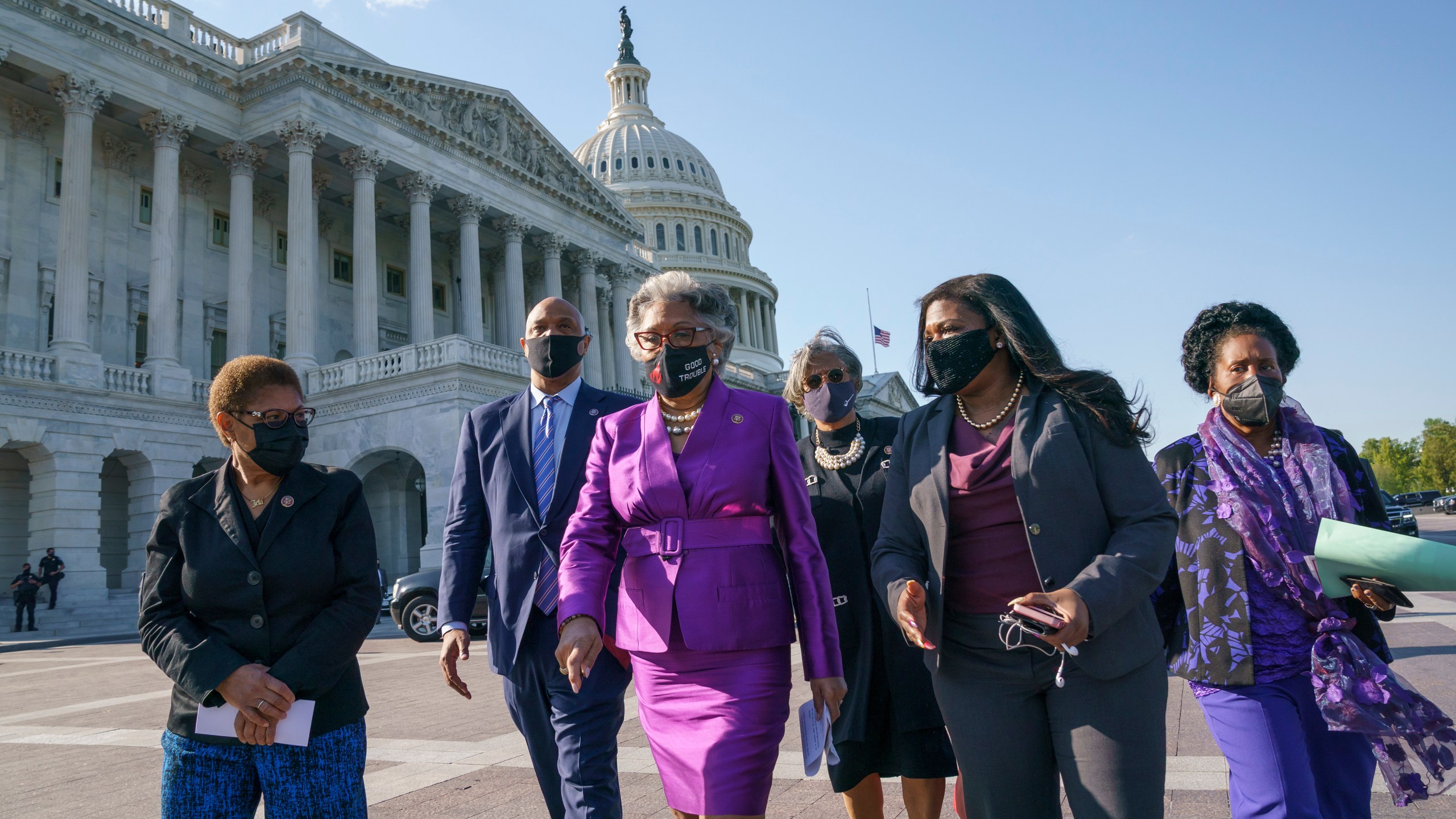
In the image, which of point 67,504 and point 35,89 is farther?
point 35,89

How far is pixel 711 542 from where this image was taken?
124 inches

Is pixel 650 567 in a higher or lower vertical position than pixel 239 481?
lower

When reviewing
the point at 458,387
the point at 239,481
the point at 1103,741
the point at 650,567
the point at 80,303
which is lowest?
the point at 1103,741

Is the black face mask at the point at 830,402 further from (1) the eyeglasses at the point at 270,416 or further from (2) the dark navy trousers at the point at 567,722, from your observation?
(1) the eyeglasses at the point at 270,416

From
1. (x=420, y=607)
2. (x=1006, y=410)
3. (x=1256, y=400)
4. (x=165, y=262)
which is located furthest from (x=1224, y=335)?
(x=165, y=262)

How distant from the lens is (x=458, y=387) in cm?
2484

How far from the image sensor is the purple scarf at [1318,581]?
3109mm

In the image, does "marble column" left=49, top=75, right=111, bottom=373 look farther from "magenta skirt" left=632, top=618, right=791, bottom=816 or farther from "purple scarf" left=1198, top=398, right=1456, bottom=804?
Answer: "purple scarf" left=1198, top=398, right=1456, bottom=804

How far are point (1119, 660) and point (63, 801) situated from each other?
5.69 m

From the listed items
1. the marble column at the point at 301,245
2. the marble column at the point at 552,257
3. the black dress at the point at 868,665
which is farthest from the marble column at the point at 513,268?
the black dress at the point at 868,665

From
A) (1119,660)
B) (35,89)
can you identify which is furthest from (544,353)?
(35,89)

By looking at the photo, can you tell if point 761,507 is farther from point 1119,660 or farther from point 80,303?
point 80,303

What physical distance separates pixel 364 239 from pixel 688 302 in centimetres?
2959

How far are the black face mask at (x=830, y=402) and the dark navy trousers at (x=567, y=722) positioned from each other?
1.54 meters
